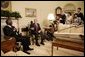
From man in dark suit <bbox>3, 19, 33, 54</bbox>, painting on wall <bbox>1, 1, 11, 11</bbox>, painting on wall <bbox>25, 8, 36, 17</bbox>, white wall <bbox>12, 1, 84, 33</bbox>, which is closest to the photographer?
man in dark suit <bbox>3, 19, 33, 54</bbox>

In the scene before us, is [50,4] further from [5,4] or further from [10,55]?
[10,55]

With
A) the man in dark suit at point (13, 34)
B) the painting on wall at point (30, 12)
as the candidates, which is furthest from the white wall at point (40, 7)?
the man in dark suit at point (13, 34)

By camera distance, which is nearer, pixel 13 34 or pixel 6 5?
pixel 13 34

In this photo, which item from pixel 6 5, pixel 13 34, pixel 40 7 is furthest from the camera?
pixel 40 7

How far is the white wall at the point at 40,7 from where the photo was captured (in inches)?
205

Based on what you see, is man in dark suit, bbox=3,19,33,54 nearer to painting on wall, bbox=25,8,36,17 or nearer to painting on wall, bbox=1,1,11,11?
painting on wall, bbox=1,1,11,11

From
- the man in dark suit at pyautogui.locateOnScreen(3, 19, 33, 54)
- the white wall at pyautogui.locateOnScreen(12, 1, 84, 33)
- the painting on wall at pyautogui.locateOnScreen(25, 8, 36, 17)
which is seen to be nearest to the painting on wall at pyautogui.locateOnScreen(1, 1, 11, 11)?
the white wall at pyautogui.locateOnScreen(12, 1, 84, 33)

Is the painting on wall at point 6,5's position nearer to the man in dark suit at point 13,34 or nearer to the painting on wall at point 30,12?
the painting on wall at point 30,12

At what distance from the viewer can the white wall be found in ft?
17.1

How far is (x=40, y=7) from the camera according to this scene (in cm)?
583

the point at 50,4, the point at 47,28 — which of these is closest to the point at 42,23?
the point at 47,28

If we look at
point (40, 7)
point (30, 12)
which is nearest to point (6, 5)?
point (30, 12)

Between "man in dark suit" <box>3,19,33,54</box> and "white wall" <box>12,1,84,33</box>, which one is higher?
"white wall" <box>12,1,84,33</box>

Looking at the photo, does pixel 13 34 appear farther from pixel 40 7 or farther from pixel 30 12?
pixel 40 7
